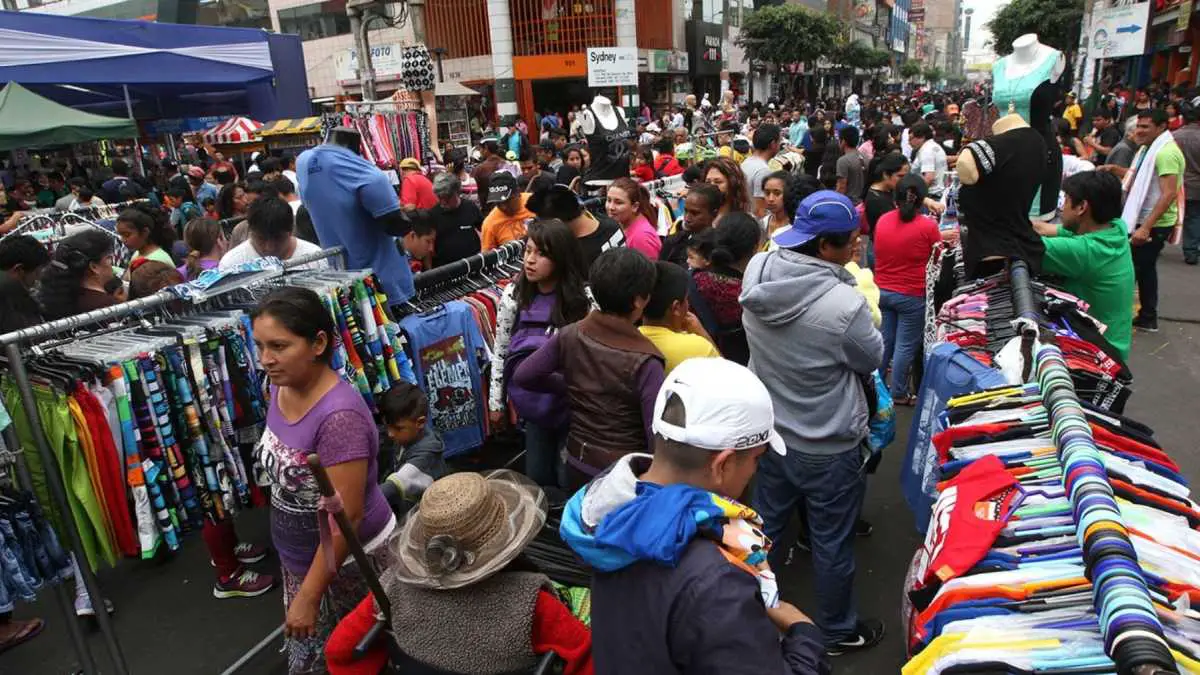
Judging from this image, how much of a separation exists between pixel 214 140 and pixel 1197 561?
21286 mm

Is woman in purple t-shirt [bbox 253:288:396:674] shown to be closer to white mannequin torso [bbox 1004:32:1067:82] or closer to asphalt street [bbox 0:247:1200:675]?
asphalt street [bbox 0:247:1200:675]

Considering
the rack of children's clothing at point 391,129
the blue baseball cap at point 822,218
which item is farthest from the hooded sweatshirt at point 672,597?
the rack of children's clothing at point 391,129

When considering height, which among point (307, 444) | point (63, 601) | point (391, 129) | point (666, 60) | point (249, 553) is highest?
point (666, 60)

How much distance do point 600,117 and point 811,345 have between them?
6.19 metres

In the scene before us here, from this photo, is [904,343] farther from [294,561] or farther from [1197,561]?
[294,561]

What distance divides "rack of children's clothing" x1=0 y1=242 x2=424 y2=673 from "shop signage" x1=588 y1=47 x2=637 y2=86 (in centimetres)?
1756

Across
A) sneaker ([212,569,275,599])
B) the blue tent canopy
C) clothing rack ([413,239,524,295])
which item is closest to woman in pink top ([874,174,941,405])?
clothing rack ([413,239,524,295])

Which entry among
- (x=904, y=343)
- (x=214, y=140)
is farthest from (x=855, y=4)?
(x=904, y=343)

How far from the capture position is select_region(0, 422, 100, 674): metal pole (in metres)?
2.62

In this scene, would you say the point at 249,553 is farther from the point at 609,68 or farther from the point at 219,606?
the point at 609,68

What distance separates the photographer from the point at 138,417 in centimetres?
284

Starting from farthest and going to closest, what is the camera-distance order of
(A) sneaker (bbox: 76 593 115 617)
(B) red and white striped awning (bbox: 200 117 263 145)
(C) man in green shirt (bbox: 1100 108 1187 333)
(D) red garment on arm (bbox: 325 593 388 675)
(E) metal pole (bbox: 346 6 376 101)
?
(B) red and white striped awning (bbox: 200 117 263 145) < (E) metal pole (bbox: 346 6 376 101) < (C) man in green shirt (bbox: 1100 108 1187 333) < (A) sneaker (bbox: 76 593 115 617) < (D) red garment on arm (bbox: 325 593 388 675)

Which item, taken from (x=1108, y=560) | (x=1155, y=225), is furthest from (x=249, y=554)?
(x=1155, y=225)

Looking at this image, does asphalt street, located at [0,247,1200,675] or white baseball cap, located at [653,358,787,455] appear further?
asphalt street, located at [0,247,1200,675]
